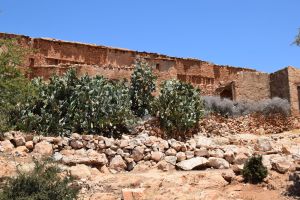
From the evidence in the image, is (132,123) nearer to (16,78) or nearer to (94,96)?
(94,96)

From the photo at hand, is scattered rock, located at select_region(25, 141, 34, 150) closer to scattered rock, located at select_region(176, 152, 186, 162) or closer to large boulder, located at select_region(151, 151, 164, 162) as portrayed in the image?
large boulder, located at select_region(151, 151, 164, 162)

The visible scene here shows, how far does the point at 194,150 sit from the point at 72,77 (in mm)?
6238

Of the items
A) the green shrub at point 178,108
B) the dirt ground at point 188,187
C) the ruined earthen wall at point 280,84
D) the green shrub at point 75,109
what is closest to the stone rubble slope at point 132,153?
A: the dirt ground at point 188,187

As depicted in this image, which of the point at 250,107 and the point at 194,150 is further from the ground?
the point at 250,107

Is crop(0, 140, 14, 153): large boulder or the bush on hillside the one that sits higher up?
the bush on hillside

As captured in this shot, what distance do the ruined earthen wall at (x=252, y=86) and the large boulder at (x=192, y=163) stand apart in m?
12.2

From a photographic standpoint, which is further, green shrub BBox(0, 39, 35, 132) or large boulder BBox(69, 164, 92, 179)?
green shrub BBox(0, 39, 35, 132)

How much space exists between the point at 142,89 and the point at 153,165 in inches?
267

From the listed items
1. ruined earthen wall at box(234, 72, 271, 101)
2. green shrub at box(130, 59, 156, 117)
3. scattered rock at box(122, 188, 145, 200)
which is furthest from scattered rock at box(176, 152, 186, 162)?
ruined earthen wall at box(234, 72, 271, 101)

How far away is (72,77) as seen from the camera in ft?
64.1

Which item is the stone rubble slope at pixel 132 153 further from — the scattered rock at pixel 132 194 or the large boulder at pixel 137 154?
the scattered rock at pixel 132 194

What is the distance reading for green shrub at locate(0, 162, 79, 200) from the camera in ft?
33.1

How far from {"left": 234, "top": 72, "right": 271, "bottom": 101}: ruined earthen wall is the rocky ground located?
8787 mm

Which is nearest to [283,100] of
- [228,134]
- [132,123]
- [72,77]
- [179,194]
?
[228,134]
